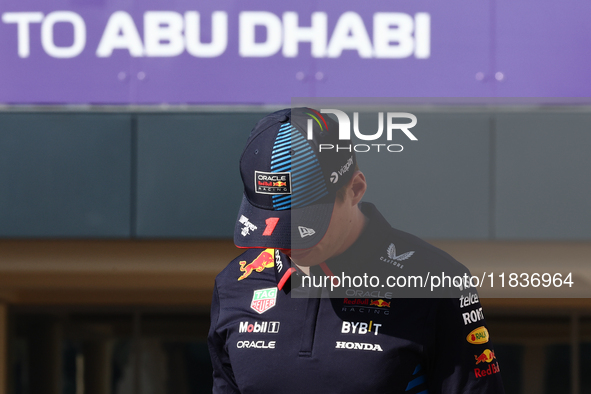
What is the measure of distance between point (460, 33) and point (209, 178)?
2785mm

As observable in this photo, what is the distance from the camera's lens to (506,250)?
5578mm

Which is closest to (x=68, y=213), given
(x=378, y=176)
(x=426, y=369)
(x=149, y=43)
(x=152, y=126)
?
(x=152, y=126)

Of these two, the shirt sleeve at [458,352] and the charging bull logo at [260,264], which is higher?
the charging bull logo at [260,264]

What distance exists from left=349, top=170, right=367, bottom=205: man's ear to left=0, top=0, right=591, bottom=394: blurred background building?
324 centimetres

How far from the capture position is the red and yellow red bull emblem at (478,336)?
1.65 m

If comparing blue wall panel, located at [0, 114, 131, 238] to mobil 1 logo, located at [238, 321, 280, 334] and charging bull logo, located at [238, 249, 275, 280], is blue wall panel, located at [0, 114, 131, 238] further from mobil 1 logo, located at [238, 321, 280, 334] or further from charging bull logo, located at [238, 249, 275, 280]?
mobil 1 logo, located at [238, 321, 280, 334]

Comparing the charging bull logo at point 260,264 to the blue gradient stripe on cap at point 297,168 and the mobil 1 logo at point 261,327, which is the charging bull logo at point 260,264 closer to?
the mobil 1 logo at point 261,327

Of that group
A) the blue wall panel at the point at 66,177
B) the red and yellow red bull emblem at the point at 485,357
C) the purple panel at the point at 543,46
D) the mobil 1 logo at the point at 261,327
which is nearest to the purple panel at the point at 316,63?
the purple panel at the point at 543,46

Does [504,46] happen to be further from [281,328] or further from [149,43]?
[281,328]

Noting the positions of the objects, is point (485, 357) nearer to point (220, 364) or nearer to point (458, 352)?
point (458, 352)

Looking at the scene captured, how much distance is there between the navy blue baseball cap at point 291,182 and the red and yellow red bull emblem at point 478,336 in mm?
497

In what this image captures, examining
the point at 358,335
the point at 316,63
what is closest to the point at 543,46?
the point at 316,63

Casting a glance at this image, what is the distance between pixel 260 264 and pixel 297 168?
1.56 ft

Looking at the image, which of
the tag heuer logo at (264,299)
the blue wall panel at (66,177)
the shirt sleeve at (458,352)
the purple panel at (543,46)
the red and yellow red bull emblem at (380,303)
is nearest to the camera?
the shirt sleeve at (458,352)
